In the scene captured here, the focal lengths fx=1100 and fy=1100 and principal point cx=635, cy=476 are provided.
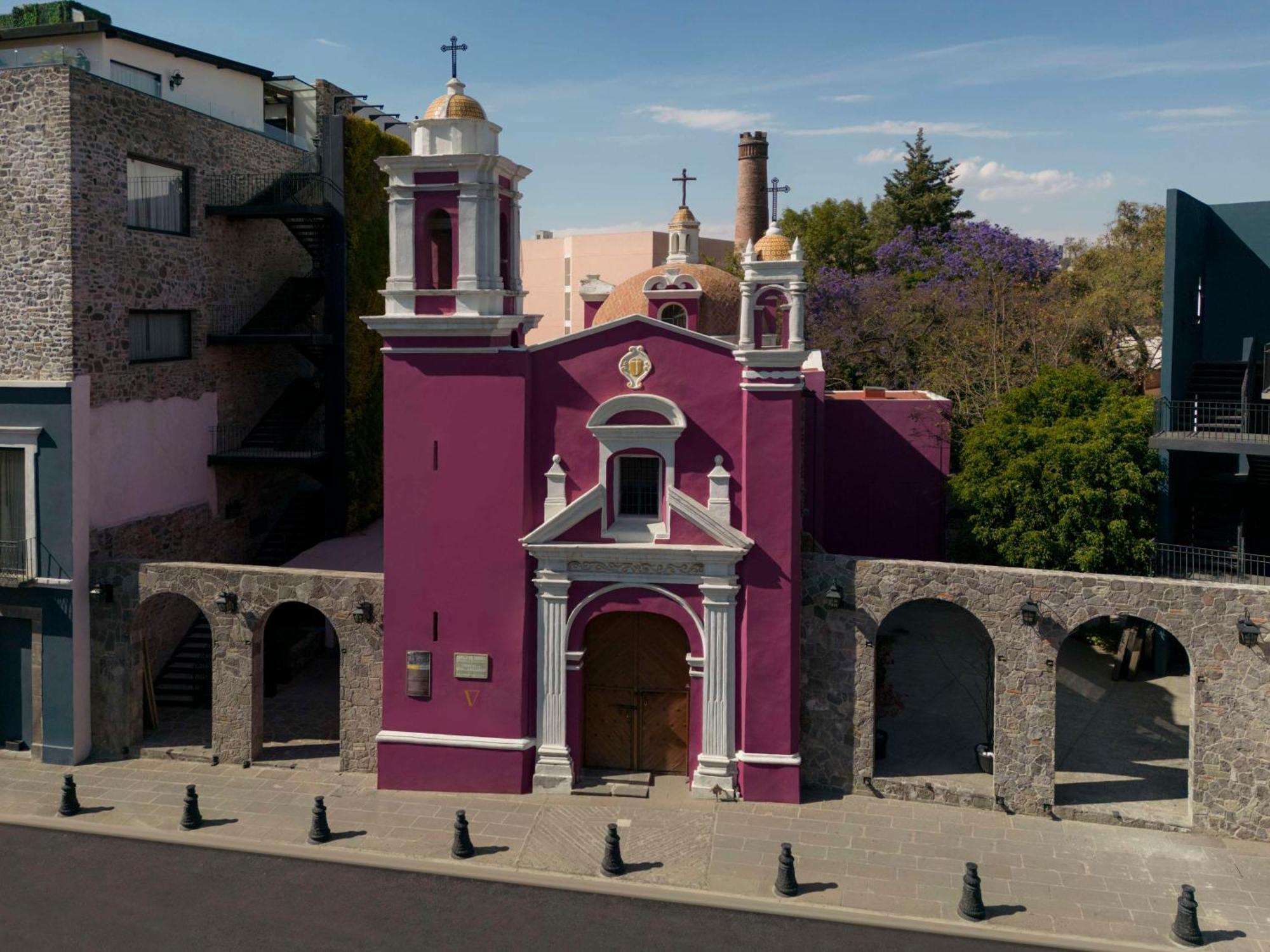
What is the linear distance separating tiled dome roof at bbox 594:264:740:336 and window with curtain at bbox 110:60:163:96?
1248 centimetres

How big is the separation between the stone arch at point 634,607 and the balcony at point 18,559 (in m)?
10.6

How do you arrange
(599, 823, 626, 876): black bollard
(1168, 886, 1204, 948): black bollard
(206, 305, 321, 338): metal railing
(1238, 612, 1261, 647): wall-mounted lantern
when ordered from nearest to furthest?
(1168, 886, 1204, 948): black bollard < (599, 823, 626, 876): black bollard < (1238, 612, 1261, 647): wall-mounted lantern < (206, 305, 321, 338): metal railing

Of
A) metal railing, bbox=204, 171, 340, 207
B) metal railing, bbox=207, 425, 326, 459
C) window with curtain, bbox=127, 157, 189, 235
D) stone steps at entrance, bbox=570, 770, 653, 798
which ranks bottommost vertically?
stone steps at entrance, bbox=570, 770, 653, 798

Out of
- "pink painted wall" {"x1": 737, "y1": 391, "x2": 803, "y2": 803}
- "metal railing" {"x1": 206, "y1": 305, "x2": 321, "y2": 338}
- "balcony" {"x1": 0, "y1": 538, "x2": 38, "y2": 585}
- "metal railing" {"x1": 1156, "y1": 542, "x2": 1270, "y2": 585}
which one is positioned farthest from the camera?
"metal railing" {"x1": 206, "y1": 305, "x2": 321, "y2": 338}

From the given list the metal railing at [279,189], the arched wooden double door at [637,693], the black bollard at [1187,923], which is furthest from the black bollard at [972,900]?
the metal railing at [279,189]

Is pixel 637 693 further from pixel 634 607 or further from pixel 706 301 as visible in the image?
pixel 706 301

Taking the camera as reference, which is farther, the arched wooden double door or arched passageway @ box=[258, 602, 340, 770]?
arched passageway @ box=[258, 602, 340, 770]

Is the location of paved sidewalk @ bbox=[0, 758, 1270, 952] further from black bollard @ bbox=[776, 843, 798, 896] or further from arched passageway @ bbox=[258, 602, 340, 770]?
arched passageway @ bbox=[258, 602, 340, 770]

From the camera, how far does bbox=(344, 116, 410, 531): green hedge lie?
29328mm

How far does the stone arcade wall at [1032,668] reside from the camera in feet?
58.5

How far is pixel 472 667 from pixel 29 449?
32.1 ft

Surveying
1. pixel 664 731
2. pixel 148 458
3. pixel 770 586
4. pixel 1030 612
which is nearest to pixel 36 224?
pixel 148 458

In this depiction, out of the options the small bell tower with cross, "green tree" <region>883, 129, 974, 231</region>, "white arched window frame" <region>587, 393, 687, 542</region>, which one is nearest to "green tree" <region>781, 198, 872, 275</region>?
"green tree" <region>883, 129, 974, 231</region>

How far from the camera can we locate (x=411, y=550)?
20.3m
